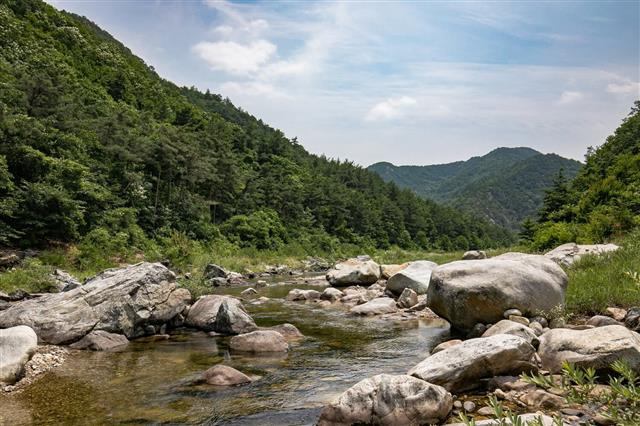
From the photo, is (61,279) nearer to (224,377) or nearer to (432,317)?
(224,377)

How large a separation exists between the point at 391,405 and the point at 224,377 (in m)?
3.78

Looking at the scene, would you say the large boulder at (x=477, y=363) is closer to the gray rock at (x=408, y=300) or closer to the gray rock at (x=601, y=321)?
the gray rock at (x=601, y=321)

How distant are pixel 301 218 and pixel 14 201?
A: 45118mm

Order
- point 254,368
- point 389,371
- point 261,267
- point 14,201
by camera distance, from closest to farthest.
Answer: point 389,371 → point 254,368 → point 14,201 → point 261,267

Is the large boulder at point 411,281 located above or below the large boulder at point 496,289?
below

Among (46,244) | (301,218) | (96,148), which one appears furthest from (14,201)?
(301,218)

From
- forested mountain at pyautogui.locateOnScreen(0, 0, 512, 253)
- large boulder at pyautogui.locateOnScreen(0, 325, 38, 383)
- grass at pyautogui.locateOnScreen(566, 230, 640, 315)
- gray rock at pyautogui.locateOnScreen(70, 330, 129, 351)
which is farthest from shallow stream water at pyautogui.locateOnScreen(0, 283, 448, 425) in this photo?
forested mountain at pyautogui.locateOnScreen(0, 0, 512, 253)

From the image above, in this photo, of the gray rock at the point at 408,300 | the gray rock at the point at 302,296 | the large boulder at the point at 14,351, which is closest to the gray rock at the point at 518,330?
the gray rock at the point at 408,300

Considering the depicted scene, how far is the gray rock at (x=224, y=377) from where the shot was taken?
28.6ft

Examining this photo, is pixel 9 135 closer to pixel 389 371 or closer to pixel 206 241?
pixel 206 241

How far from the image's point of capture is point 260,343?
1134 cm

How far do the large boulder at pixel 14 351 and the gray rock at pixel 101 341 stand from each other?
7.58 feet

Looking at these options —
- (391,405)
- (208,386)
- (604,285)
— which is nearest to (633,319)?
(604,285)

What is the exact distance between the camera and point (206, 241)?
44531 millimetres
